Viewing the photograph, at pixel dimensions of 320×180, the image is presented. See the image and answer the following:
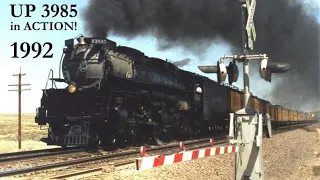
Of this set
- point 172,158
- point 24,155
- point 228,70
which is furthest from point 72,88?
point 172,158

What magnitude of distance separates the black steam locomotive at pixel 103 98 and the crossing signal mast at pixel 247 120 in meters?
7.38

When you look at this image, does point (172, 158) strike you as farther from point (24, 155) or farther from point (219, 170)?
point (24, 155)

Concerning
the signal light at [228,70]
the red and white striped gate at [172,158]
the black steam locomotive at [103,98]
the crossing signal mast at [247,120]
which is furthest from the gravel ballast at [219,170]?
the black steam locomotive at [103,98]

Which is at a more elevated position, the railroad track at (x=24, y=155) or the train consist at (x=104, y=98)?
the train consist at (x=104, y=98)

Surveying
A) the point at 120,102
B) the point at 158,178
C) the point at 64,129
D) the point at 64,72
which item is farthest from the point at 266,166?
the point at 64,72

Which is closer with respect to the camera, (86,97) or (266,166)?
(266,166)

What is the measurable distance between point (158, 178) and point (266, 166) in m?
3.88

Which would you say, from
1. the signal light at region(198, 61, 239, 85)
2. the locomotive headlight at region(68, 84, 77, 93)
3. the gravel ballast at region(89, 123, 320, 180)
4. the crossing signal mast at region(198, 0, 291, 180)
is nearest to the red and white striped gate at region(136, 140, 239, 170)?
the crossing signal mast at region(198, 0, 291, 180)

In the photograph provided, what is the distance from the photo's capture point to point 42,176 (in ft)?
29.3

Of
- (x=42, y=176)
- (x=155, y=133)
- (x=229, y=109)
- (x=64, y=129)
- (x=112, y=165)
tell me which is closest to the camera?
(x=42, y=176)

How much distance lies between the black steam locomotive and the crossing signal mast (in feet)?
24.2

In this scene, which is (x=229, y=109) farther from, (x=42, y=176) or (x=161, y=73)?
(x=42, y=176)

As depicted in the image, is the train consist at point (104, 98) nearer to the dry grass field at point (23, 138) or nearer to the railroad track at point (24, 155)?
the railroad track at point (24, 155)

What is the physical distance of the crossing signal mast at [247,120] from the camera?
7.56 metres
